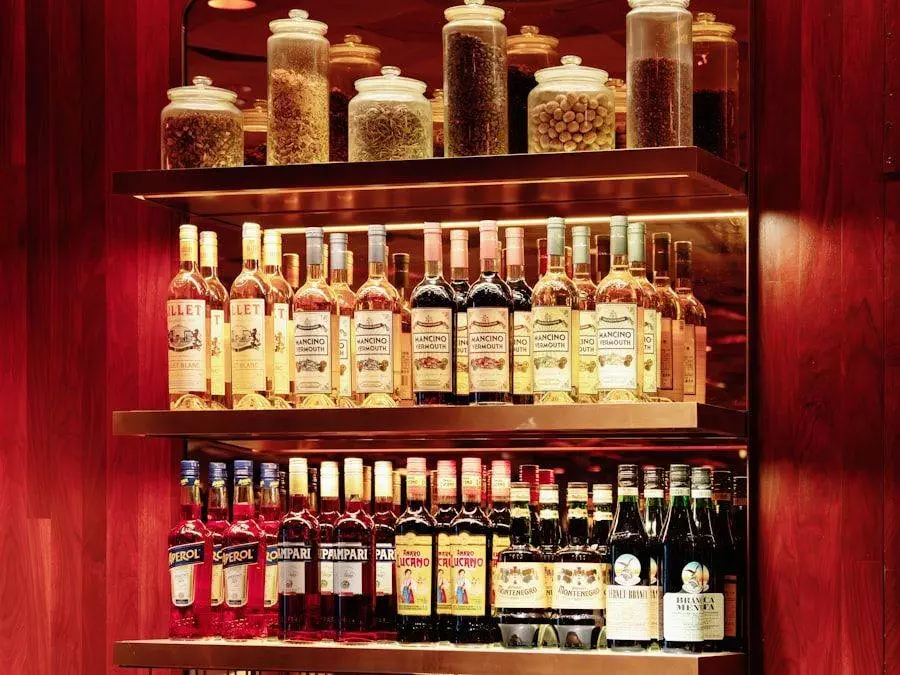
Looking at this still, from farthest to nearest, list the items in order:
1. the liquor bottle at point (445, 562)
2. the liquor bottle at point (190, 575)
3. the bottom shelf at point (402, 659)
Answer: the liquor bottle at point (190, 575), the liquor bottle at point (445, 562), the bottom shelf at point (402, 659)

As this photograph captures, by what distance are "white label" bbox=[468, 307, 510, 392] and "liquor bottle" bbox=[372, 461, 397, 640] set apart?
0.27m

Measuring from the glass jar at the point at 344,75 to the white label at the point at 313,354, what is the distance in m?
0.37

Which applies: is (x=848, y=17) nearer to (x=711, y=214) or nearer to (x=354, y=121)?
(x=711, y=214)

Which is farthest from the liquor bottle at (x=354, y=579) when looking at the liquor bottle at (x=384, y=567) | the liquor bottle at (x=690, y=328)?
the liquor bottle at (x=690, y=328)

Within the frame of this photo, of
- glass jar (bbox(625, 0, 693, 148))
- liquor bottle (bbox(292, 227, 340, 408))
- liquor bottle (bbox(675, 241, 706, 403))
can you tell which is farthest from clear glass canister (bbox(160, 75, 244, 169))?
liquor bottle (bbox(675, 241, 706, 403))

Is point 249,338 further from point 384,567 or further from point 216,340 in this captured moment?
point 384,567

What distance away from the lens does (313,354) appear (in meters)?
2.87

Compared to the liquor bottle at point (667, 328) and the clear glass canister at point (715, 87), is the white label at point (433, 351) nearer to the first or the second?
the liquor bottle at point (667, 328)

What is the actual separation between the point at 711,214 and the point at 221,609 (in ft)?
4.24

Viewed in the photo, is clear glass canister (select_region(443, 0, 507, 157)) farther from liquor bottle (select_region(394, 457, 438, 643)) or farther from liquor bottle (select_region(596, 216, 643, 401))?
liquor bottle (select_region(394, 457, 438, 643))

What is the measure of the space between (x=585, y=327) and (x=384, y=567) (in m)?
0.62

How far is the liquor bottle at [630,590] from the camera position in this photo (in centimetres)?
269

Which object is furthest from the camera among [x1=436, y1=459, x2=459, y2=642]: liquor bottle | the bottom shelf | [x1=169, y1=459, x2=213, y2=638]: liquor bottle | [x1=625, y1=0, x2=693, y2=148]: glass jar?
[x1=169, y1=459, x2=213, y2=638]: liquor bottle

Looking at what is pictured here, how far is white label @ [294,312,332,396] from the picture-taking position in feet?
9.41
